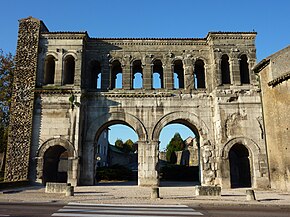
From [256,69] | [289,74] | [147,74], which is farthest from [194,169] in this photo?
[289,74]

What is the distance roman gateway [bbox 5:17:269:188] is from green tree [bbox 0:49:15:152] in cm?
618

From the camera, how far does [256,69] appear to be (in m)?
15.6

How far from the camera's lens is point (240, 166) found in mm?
20547

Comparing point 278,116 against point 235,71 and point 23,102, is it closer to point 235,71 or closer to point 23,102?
point 235,71

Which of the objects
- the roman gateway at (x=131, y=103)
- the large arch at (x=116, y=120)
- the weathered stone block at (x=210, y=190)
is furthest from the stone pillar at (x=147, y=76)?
the weathered stone block at (x=210, y=190)

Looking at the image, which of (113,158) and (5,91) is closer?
(5,91)

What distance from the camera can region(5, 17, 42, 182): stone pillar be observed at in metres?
17.5

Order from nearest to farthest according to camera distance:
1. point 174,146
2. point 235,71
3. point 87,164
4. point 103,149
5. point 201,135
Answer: point 87,164 < point 201,135 < point 235,71 < point 103,149 < point 174,146

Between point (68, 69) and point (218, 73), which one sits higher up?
point (68, 69)

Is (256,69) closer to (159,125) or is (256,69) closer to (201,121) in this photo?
(201,121)

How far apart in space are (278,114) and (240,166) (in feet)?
25.6

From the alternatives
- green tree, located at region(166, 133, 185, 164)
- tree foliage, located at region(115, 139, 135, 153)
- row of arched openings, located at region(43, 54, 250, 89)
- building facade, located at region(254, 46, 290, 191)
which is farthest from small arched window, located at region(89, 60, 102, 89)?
tree foliage, located at region(115, 139, 135, 153)

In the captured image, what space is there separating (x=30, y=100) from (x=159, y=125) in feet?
28.4

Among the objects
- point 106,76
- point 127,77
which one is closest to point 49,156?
point 106,76
